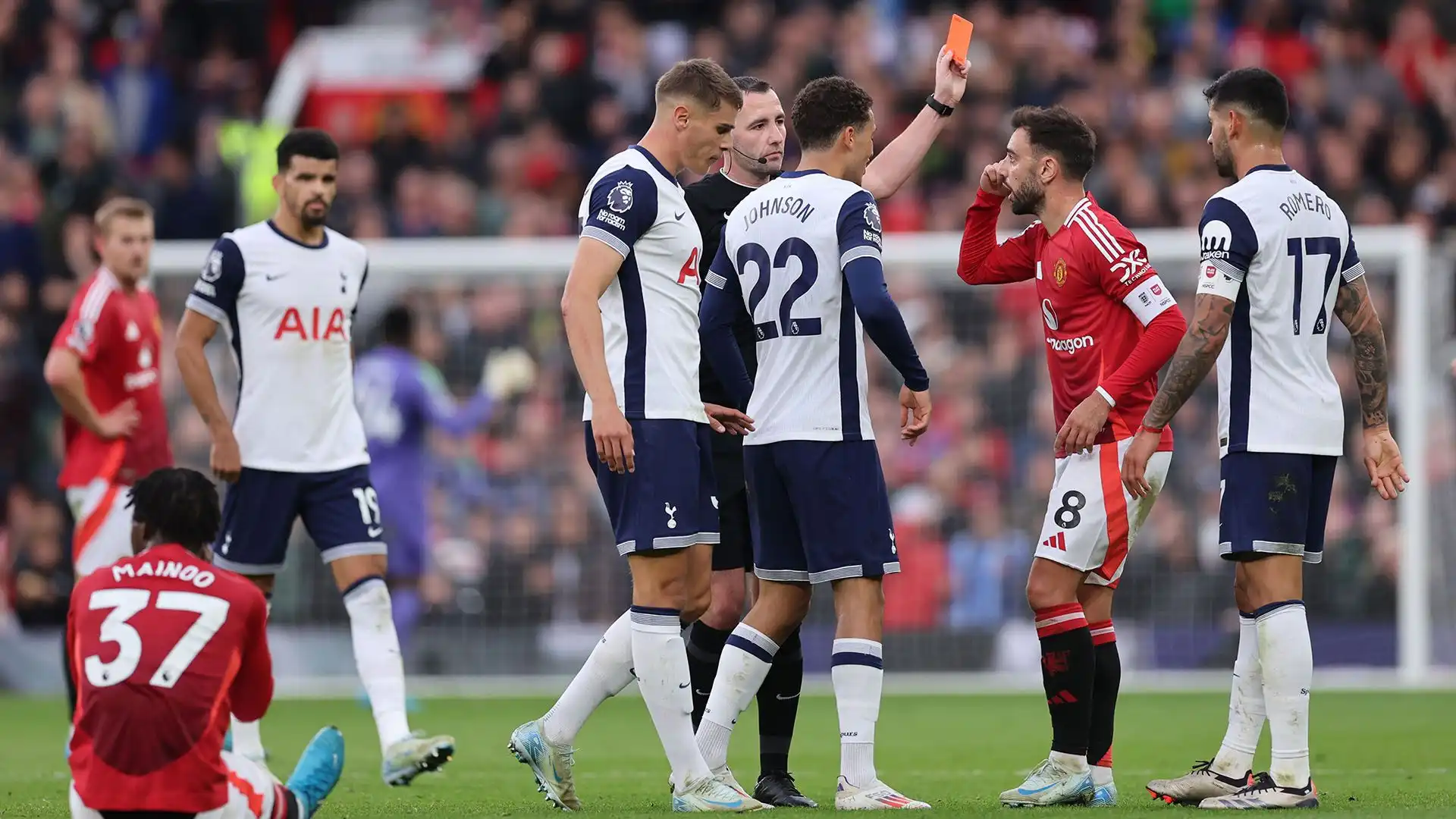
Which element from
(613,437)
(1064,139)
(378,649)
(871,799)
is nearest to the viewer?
(613,437)

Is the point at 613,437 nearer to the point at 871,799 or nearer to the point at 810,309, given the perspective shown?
the point at 810,309

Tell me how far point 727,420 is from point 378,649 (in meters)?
1.96

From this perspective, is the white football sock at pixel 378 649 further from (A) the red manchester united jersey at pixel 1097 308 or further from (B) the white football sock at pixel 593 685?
(A) the red manchester united jersey at pixel 1097 308

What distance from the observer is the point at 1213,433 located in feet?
45.3

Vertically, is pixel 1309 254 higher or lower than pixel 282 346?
higher

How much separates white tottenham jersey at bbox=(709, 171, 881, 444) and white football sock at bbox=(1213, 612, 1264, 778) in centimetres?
155

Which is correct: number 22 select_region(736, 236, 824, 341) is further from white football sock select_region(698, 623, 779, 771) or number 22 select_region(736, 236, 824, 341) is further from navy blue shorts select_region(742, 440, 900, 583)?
white football sock select_region(698, 623, 779, 771)

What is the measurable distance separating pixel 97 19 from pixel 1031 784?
53.0ft

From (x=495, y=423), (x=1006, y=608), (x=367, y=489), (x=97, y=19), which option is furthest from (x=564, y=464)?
(x=97, y=19)

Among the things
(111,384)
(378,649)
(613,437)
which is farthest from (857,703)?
(111,384)

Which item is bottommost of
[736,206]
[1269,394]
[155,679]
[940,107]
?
[155,679]

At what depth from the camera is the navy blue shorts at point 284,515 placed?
7895 mm

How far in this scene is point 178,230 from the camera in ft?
53.6

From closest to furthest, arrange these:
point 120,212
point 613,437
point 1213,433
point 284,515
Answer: point 613,437
point 284,515
point 120,212
point 1213,433
